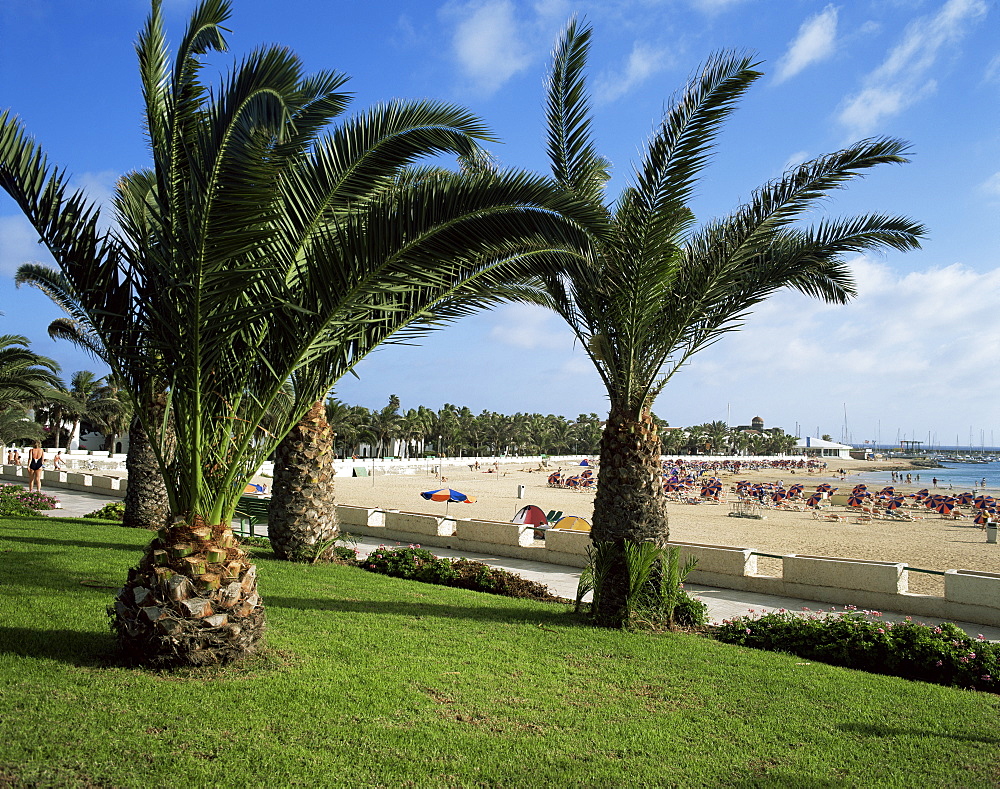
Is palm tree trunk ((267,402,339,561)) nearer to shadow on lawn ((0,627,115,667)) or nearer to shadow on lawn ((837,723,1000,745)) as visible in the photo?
shadow on lawn ((0,627,115,667))

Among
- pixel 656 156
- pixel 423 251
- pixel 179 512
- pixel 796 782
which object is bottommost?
pixel 796 782

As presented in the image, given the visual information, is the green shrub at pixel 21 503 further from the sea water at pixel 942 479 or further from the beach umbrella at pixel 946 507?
the sea water at pixel 942 479

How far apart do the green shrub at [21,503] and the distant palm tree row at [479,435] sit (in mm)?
39587

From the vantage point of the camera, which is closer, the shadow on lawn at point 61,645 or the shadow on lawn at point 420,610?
the shadow on lawn at point 61,645

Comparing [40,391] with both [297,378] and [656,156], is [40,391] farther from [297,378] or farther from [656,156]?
[656,156]

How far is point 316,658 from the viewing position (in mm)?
5512

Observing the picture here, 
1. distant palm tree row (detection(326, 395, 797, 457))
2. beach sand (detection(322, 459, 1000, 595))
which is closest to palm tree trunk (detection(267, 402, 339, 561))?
beach sand (detection(322, 459, 1000, 595))

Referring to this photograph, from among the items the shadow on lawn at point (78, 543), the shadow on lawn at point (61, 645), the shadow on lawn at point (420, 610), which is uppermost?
the shadow on lawn at point (78, 543)

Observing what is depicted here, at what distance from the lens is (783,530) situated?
74.8 feet

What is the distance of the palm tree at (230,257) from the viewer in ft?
16.3

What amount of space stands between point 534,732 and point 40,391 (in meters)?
19.8

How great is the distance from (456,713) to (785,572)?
7.17 meters

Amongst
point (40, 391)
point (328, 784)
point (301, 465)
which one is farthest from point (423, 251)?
point (40, 391)

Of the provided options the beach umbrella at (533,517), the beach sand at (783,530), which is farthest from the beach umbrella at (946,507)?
the beach umbrella at (533,517)
